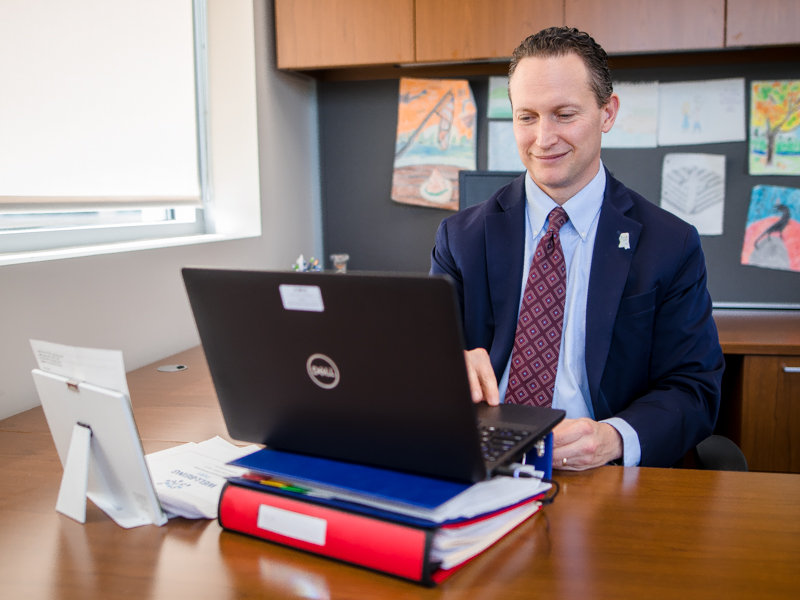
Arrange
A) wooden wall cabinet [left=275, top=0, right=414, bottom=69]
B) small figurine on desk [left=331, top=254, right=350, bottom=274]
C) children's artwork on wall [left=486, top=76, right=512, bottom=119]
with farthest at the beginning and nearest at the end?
small figurine on desk [left=331, top=254, right=350, bottom=274] < children's artwork on wall [left=486, top=76, right=512, bottom=119] < wooden wall cabinet [left=275, top=0, right=414, bottom=69]

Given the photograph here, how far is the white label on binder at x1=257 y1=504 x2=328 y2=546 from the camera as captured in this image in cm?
77

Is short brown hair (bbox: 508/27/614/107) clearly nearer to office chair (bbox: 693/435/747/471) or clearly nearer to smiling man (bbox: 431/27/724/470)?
smiling man (bbox: 431/27/724/470)

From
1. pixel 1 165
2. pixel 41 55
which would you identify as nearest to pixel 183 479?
pixel 1 165

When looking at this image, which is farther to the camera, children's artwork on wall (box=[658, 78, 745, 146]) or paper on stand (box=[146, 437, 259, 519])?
children's artwork on wall (box=[658, 78, 745, 146])

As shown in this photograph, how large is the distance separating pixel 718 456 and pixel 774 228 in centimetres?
161

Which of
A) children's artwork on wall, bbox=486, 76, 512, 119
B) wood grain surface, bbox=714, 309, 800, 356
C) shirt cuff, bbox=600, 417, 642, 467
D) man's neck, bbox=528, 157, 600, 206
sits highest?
children's artwork on wall, bbox=486, 76, 512, 119

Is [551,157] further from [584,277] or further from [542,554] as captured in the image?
[542,554]

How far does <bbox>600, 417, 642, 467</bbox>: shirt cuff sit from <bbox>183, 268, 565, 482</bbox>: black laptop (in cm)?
31

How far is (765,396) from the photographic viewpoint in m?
2.09

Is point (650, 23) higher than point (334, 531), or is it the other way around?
point (650, 23)

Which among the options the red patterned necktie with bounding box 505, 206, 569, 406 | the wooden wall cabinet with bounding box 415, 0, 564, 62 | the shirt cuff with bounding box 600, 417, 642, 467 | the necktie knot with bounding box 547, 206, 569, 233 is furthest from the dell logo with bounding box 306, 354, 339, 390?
the wooden wall cabinet with bounding box 415, 0, 564, 62

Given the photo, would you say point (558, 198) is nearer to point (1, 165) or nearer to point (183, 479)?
point (183, 479)

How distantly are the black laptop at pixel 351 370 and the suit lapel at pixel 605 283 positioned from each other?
511 mm

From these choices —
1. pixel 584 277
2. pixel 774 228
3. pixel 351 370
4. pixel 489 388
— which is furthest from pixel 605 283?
pixel 774 228
